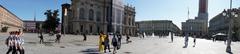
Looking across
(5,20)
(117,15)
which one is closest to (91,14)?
(117,15)

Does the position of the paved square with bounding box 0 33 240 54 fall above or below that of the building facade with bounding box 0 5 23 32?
below

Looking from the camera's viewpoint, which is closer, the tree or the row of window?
the tree

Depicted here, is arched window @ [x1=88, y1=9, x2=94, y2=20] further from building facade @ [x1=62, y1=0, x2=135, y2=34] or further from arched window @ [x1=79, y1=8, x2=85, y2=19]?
arched window @ [x1=79, y1=8, x2=85, y2=19]

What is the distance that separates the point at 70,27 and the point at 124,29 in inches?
1100

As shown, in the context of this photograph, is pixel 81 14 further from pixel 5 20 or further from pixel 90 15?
pixel 5 20

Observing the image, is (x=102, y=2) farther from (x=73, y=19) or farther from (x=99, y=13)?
(x=73, y=19)

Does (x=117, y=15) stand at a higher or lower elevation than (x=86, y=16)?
higher

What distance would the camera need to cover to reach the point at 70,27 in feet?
350

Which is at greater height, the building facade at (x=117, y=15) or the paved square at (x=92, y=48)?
the building facade at (x=117, y=15)

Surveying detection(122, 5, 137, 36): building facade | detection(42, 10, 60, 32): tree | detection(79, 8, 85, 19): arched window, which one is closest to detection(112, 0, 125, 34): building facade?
detection(79, 8, 85, 19): arched window

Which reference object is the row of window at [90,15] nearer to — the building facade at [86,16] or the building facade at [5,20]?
the building facade at [86,16]

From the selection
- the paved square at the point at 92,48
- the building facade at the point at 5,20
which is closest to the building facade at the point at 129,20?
the building facade at the point at 5,20

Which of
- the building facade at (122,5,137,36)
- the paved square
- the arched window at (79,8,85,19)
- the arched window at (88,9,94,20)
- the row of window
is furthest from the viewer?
the building facade at (122,5,137,36)

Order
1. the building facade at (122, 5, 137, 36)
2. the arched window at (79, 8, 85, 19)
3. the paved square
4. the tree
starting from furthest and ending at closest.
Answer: the building facade at (122, 5, 137, 36) → the arched window at (79, 8, 85, 19) → the tree → the paved square
